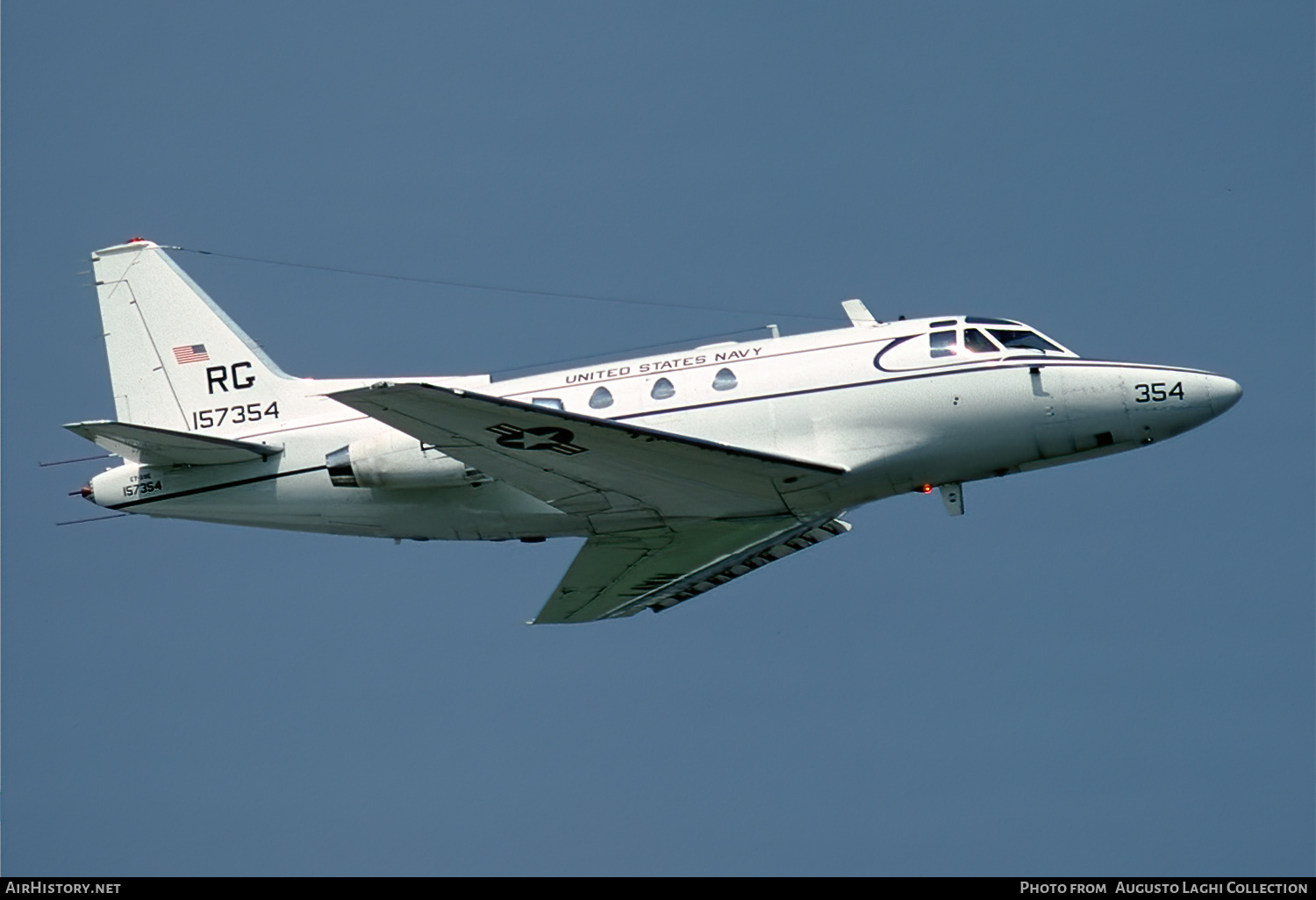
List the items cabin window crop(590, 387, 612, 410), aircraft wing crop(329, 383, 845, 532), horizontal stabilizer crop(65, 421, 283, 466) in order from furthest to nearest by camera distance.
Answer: horizontal stabilizer crop(65, 421, 283, 466) → cabin window crop(590, 387, 612, 410) → aircraft wing crop(329, 383, 845, 532)

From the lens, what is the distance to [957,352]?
37.0 meters

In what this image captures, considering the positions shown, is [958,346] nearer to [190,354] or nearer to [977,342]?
[977,342]

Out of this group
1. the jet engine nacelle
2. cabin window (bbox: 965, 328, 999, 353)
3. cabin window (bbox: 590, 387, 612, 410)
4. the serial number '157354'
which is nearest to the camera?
cabin window (bbox: 965, 328, 999, 353)

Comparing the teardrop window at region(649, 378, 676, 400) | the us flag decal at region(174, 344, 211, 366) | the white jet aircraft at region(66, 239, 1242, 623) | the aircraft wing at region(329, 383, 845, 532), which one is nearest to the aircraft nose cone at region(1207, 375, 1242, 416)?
the white jet aircraft at region(66, 239, 1242, 623)

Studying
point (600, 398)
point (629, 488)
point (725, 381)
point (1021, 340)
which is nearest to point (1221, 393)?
point (1021, 340)

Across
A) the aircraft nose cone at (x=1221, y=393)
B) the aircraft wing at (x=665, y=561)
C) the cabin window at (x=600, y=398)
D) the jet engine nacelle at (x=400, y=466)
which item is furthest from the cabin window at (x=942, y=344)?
the jet engine nacelle at (x=400, y=466)

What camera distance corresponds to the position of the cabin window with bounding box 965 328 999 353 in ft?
121

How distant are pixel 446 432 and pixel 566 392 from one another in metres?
3.77

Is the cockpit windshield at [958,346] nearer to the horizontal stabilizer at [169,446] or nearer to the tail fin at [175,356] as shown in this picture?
the tail fin at [175,356]

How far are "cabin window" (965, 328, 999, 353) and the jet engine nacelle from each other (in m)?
9.48

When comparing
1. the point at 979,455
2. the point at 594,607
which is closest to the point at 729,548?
the point at 594,607

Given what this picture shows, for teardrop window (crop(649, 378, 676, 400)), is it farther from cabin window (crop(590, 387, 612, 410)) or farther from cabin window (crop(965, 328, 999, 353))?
cabin window (crop(965, 328, 999, 353))
